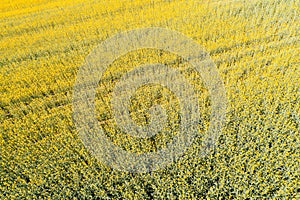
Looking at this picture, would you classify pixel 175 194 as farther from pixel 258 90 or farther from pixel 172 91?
pixel 258 90

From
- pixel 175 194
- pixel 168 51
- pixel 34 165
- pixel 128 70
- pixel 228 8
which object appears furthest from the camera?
pixel 228 8

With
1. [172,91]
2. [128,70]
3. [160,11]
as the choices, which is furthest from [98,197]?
[160,11]

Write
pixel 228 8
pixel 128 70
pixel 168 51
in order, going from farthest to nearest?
pixel 228 8
pixel 168 51
pixel 128 70

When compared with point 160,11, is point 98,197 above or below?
below

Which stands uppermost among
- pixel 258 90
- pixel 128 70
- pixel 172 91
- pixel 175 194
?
pixel 128 70

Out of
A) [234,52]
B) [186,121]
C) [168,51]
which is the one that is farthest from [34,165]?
[234,52]

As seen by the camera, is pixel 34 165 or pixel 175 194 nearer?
pixel 175 194
